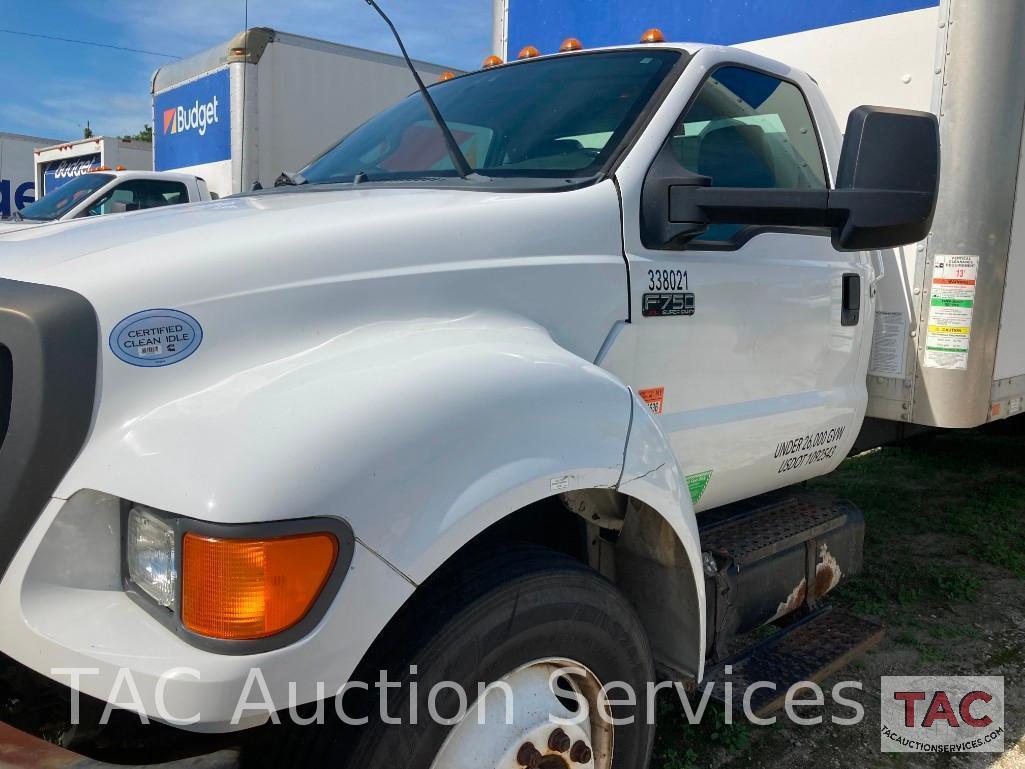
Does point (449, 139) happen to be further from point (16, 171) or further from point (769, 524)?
point (16, 171)

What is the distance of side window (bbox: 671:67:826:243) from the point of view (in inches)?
104

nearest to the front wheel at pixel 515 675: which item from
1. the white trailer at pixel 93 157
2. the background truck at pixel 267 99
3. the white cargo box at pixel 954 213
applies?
the white cargo box at pixel 954 213

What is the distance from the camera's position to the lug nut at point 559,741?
1.85 m

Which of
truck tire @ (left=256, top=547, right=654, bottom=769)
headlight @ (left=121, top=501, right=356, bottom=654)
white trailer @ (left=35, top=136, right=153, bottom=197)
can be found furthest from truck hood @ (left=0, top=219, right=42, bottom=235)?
white trailer @ (left=35, top=136, right=153, bottom=197)

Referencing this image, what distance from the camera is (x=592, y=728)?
201cm

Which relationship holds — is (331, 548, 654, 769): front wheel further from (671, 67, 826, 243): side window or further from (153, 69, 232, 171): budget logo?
(153, 69, 232, 171): budget logo

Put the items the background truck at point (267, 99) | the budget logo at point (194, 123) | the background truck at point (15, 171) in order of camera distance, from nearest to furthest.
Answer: the background truck at point (267, 99), the budget logo at point (194, 123), the background truck at point (15, 171)

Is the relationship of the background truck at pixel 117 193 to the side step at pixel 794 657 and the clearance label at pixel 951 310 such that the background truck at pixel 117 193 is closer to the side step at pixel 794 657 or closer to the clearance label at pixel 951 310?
the clearance label at pixel 951 310

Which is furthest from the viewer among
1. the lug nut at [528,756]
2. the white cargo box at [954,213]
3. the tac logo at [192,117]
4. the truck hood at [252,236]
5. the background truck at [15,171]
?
the background truck at [15,171]

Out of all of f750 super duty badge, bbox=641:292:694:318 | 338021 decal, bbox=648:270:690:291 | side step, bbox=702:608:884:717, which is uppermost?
338021 decal, bbox=648:270:690:291

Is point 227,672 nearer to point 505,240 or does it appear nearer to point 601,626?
point 601,626

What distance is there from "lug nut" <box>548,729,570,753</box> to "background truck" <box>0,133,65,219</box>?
22.7 meters

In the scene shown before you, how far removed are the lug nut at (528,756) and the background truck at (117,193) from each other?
8144 millimetres

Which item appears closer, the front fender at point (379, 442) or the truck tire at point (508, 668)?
the front fender at point (379, 442)
